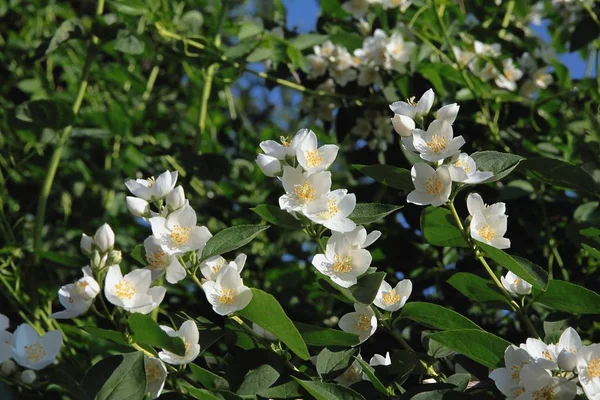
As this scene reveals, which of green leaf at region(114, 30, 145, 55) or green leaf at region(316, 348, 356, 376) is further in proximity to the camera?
green leaf at region(114, 30, 145, 55)

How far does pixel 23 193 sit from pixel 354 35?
45.4 inches

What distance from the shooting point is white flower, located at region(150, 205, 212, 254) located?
1.04 metres

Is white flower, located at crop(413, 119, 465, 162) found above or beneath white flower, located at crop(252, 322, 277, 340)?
above

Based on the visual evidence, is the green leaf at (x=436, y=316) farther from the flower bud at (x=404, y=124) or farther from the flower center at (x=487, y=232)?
the flower bud at (x=404, y=124)

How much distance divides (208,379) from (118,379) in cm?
12

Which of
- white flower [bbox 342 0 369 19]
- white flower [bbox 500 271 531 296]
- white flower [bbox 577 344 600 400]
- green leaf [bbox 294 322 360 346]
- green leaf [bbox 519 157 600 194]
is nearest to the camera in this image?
white flower [bbox 577 344 600 400]

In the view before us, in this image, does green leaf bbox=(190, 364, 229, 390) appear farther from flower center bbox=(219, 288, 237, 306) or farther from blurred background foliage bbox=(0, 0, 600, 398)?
blurred background foliage bbox=(0, 0, 600, 398)

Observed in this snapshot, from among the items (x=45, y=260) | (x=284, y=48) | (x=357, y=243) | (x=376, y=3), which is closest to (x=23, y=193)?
(x=45, y=260)

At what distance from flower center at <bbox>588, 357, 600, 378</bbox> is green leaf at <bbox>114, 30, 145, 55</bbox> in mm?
1223

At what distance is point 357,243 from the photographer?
1.10m

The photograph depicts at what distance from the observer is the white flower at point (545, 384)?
958 millimetres

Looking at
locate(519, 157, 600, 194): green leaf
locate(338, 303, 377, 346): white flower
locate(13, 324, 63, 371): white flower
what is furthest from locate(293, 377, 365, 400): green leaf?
locate(519, 157, 600, 194): green leaf

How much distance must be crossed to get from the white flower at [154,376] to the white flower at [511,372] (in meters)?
0.40

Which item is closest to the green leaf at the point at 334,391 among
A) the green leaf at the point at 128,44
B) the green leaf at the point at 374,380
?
the green leaf at the point at 374,380
